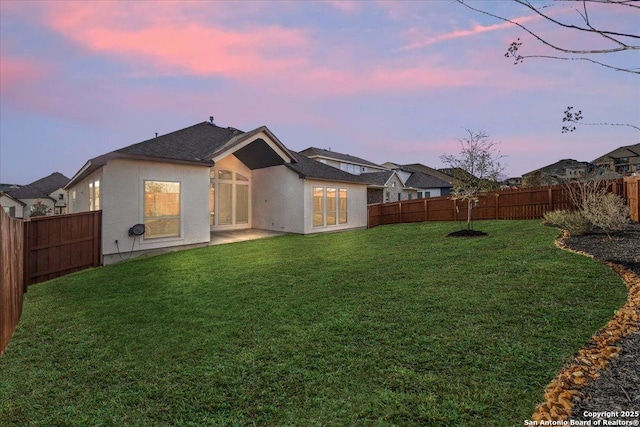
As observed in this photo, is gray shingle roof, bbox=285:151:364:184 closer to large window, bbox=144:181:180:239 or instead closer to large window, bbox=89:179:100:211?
large window, bbox=144:181:180:239

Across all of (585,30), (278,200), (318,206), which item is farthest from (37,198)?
(585,30)

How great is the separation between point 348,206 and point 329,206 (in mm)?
1695

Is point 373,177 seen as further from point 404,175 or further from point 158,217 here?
point 158,217

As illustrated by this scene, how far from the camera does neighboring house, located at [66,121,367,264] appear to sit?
32.6ft

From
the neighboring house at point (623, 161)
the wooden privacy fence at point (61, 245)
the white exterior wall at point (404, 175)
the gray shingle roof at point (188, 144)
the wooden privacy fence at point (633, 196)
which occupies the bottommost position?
the wooden privacy fence at point (61, 245)

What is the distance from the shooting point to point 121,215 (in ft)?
32.3

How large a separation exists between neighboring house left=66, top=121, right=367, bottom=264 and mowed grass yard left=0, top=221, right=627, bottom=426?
158 inches

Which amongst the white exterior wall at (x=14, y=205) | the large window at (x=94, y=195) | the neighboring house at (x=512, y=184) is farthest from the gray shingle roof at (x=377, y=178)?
the white exterior wall at (x=14, y=205)

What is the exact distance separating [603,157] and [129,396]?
72536mm

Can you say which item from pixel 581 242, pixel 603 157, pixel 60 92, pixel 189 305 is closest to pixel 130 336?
pixel 189 305

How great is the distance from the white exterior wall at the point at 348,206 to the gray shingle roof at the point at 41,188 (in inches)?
1795

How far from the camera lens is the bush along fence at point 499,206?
40.9ft

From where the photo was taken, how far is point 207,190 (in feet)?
39.5

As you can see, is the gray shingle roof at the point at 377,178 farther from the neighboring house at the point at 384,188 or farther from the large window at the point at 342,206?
the large window at the point at 342,206
